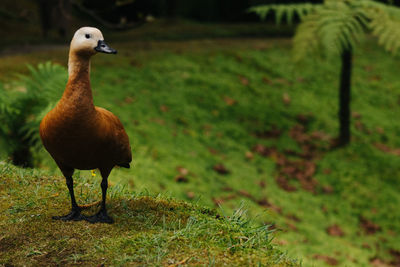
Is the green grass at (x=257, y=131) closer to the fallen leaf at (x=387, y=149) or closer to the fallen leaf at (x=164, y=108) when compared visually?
the fallen leaf at (x=164, y=108)

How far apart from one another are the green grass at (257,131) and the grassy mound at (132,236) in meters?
0.20

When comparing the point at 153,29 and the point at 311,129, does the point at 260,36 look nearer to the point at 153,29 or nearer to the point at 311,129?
the point at 153,29

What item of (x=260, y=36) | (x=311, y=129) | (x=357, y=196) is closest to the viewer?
(x=357, y=196)

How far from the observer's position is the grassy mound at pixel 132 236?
2.28 meters

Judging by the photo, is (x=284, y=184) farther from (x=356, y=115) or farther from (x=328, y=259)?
(x=356, y=115)

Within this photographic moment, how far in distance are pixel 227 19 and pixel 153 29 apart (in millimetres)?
5516

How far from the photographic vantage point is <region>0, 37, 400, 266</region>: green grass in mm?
5469

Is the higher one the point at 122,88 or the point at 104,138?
the point at 104,138

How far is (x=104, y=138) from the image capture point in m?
2.43

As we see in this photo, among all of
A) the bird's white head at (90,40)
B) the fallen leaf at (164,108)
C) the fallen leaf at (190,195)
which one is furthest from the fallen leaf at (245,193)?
the bird's white head at (90,40)

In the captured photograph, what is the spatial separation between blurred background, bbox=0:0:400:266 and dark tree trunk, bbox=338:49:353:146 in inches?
0.8

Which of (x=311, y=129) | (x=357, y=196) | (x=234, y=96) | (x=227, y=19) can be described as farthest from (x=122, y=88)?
(x=227, y=19)

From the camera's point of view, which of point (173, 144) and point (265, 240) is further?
point (173, 144)

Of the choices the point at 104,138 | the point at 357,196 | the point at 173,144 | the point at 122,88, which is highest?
the point at 104,138
